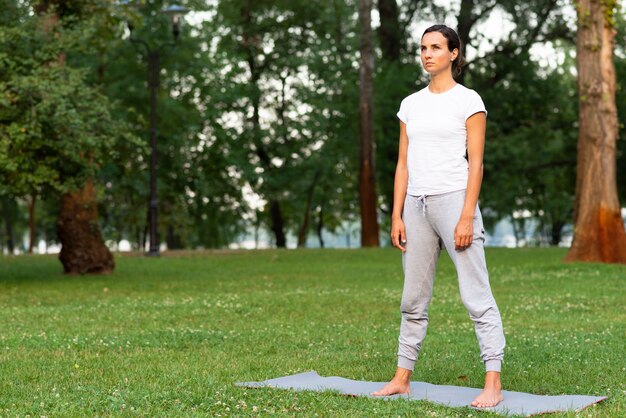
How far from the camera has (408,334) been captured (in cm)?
737

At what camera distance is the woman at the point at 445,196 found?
6906 millimetres

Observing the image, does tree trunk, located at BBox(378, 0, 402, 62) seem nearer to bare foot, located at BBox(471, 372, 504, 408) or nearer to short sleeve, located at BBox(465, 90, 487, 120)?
short sleeve, located at BBox(465, 90, 487, 120)

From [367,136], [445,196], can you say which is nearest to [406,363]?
[445,196]

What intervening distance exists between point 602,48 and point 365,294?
9.67 meters

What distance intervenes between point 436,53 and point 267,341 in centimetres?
483

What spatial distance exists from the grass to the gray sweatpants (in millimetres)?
517

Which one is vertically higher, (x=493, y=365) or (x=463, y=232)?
(x=463, y=232)

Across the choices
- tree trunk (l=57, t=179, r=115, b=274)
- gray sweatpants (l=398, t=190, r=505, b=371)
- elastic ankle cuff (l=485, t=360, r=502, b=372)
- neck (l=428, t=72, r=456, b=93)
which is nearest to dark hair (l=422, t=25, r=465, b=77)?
neck (l=428, t=72, r=456, b=93)

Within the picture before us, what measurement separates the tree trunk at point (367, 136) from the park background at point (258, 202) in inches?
10.2

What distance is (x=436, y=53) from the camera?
707cm

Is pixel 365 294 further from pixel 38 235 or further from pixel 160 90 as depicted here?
pixel 38 235

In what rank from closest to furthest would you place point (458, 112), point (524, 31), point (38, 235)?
point (458, 112)
point (524, 31)
point (38, 235)

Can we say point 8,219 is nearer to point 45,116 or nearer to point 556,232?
point 556,232

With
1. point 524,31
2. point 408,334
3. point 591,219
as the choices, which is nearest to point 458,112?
point 408,334
